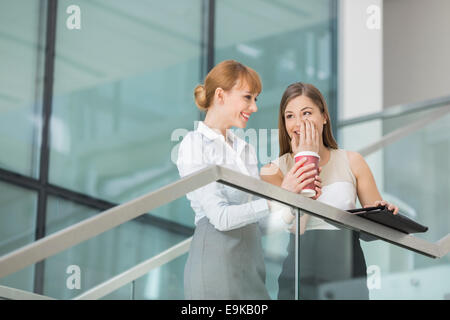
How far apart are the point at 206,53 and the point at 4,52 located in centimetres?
150

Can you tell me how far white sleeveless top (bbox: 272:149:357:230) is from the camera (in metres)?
2.54

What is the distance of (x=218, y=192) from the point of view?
7.07 feet

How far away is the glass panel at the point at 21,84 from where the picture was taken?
15.8 feet

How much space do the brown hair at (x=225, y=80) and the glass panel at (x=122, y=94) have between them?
2579mm

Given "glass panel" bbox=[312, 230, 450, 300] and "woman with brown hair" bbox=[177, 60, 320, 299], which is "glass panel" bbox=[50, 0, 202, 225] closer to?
"glass panel" bbox=[312, 230, 450, 300]

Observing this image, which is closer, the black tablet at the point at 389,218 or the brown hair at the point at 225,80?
the black tablet at the point at 389,218

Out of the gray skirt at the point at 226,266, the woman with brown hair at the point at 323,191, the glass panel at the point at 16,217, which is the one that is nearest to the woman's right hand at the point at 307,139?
the woman with brown hair at the point at 323,191

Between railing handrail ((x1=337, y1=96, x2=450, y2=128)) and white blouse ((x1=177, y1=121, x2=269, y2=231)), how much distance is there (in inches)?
128

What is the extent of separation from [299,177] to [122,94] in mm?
3157

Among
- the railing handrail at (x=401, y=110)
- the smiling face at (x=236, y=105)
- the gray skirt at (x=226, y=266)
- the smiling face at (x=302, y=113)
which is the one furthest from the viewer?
the railing handrail at (x=401, y=110)

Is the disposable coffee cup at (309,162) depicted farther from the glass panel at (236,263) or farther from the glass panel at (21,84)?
the glass panel at (21,84)

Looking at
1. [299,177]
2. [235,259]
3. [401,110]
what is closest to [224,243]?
[235,259]
